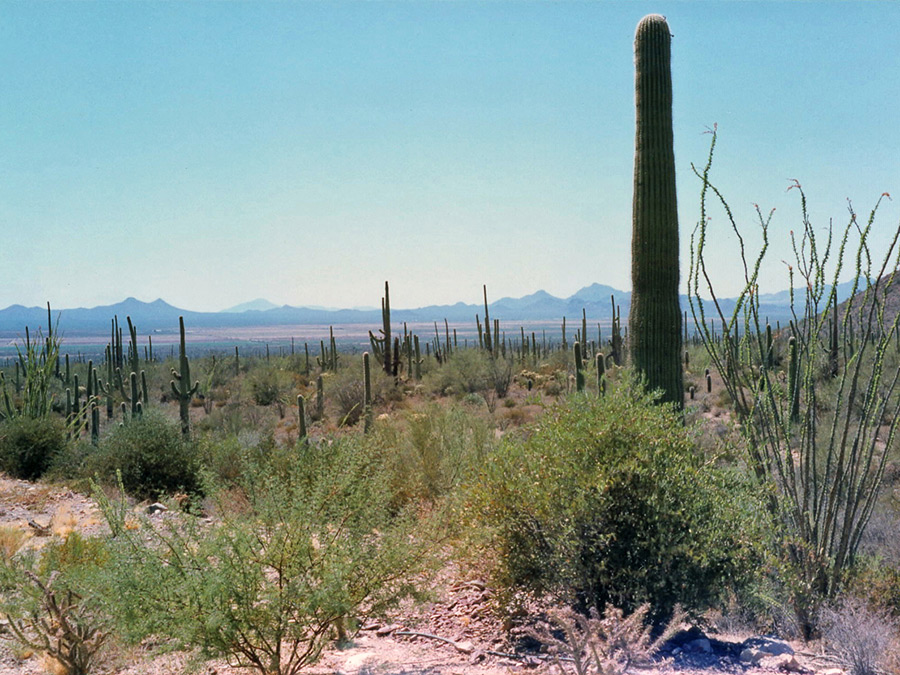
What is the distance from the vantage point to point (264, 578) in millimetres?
4633

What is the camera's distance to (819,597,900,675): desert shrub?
4.82 metres

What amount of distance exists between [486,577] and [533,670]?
1395mm

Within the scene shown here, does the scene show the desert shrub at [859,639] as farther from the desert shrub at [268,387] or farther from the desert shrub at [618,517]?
the desert shrub at [268,387]

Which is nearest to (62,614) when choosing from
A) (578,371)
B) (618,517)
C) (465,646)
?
(465,646)

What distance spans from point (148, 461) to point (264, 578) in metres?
8.25

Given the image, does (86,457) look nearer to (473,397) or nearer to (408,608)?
(408,608)

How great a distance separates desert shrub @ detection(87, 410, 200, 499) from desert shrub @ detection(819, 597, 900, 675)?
9.03 meters

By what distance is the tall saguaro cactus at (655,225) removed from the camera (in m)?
9.12

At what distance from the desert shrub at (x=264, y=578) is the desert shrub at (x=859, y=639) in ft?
9.08

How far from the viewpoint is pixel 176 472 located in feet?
39.8

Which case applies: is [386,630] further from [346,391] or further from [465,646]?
[346,391]

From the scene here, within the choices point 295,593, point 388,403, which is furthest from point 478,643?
point 388,403

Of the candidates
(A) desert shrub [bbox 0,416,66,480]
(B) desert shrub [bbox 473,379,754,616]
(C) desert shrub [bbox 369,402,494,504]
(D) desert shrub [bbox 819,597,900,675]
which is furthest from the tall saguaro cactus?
(A) desert shrub [bbox 0,416,66,480]

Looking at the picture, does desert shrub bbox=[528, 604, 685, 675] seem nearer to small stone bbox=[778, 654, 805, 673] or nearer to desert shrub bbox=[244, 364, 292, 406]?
small stone bbox=[778, 654, 805, 673]
